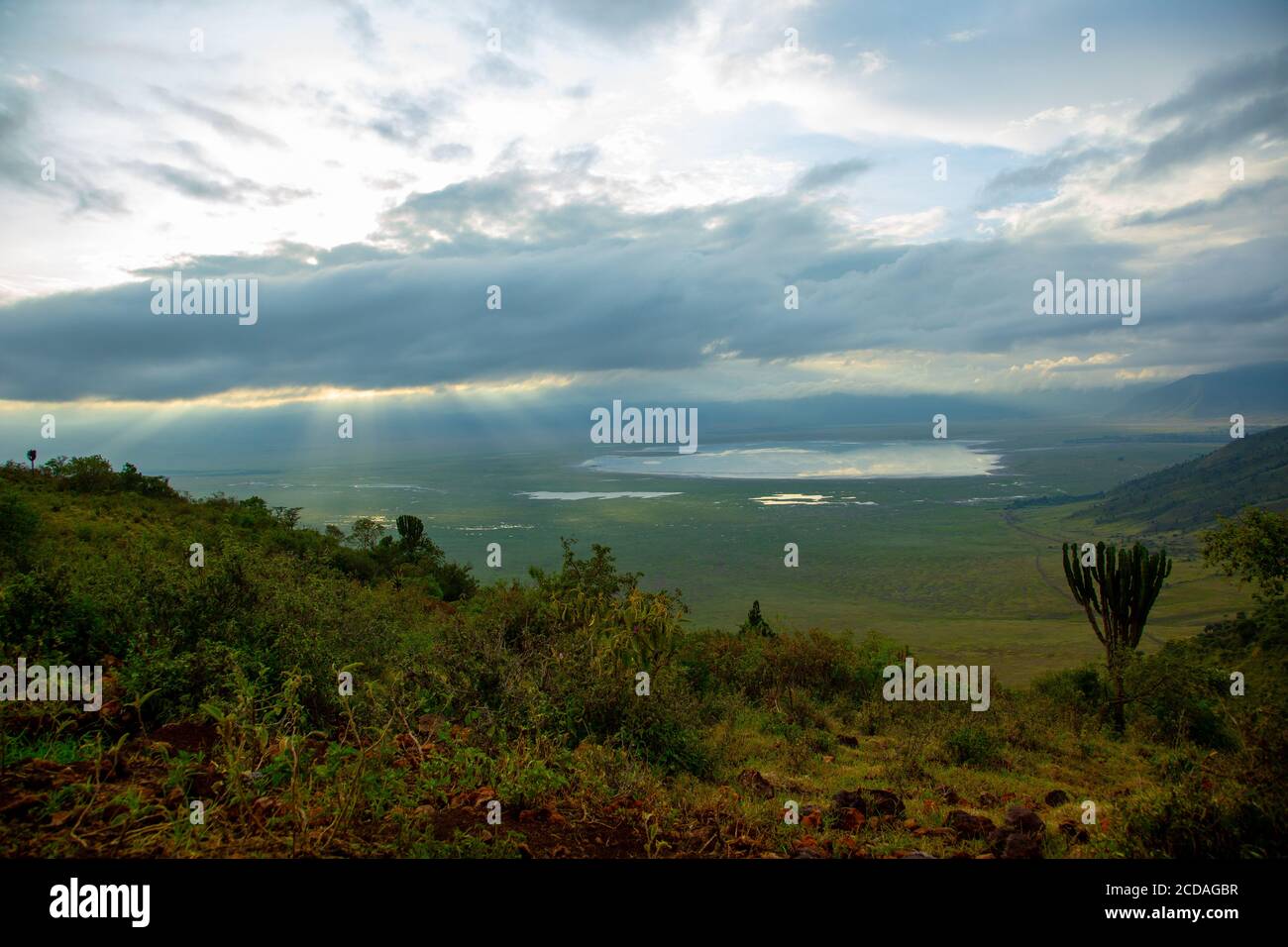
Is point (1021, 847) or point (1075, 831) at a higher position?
point (1021, 847)

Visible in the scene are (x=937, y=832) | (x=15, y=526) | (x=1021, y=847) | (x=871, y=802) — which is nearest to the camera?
(x=1021, y=847)

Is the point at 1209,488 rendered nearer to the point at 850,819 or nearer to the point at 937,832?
the point at 937,832

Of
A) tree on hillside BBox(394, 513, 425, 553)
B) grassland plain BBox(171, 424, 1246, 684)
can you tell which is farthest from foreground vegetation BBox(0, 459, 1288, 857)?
grassland plain BBox(171, 424, 1246, 684)

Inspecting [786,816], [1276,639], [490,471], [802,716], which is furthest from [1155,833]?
[490,471]

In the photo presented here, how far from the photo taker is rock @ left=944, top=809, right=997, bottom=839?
482 centimetres

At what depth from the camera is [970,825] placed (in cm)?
489

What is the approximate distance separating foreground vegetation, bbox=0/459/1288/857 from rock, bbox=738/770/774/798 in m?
0.03

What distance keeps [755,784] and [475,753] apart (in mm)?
2871

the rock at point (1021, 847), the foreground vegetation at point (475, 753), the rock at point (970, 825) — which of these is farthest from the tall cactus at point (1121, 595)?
the rock at point (1021, 847)

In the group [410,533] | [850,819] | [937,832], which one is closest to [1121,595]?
[937,832]

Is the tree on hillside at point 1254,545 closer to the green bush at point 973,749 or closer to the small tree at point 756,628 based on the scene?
the green bush at point 973,749

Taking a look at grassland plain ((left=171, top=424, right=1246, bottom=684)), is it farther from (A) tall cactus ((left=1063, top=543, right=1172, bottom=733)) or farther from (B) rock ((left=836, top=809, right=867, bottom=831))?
(B) rock ((left=836, top=809, right=867, bottom=831))

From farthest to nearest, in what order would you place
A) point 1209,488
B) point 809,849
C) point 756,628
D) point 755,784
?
point 1209,488 → point 756,628 → point 755,784 → point 809,849
